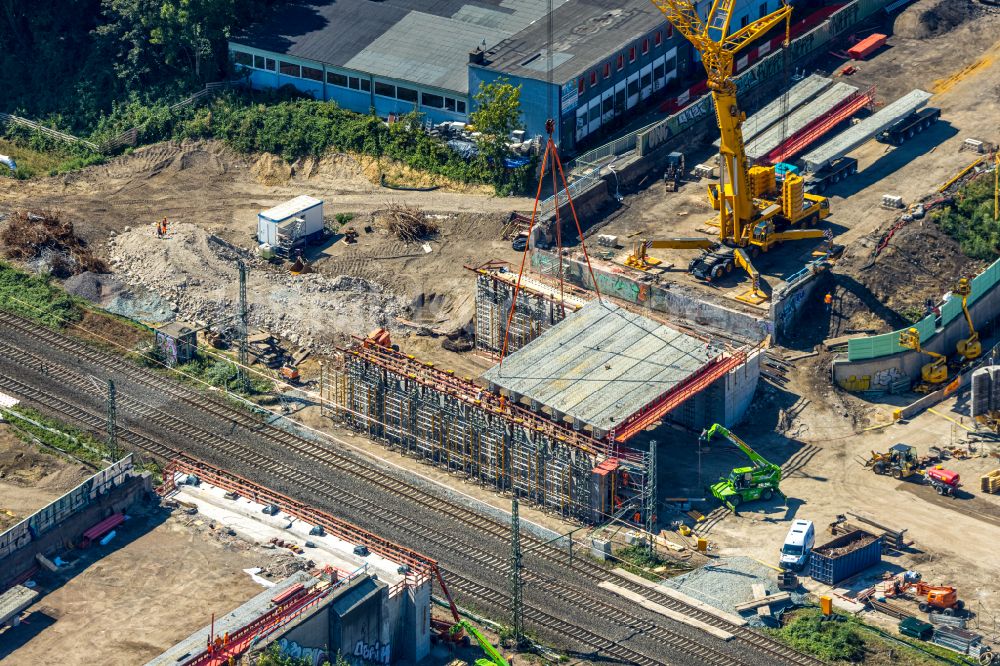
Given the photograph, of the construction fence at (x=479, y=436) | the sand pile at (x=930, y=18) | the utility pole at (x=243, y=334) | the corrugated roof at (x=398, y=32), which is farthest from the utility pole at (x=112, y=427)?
the sand pile at (x=930, y=18)

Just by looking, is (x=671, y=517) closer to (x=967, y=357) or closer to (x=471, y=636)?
(x=471, y=636)

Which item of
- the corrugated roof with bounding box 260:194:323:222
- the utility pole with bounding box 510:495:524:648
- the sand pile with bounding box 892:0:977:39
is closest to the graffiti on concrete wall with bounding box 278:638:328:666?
the utility pole with bounding box 510:495:524:648

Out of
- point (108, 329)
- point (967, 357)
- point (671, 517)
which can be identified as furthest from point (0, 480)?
point (967, 357)

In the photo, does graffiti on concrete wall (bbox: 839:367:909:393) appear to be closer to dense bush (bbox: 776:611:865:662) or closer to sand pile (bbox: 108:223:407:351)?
dense bush (bbox: 776:611:865:662)

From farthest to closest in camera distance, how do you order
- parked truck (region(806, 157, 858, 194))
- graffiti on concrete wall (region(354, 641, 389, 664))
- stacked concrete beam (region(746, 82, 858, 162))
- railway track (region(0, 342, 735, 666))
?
stacked concrete beam (region(746, 82, 858, 162)) → parked truck (region(806, 157, 858, 194)) → railway track (region(0, 342, 735, 666)) → graffiti on concrete wall (region(354, 641, 389, 664))

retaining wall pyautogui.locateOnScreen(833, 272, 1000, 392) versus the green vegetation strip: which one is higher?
retaining wall pyautogui.locateOnScreen(833, 272, 1000, 392)

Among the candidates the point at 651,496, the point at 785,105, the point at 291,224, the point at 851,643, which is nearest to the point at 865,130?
the point at 785,105

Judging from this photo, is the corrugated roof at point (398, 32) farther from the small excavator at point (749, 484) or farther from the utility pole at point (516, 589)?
the utility pole at point (516, 589)
